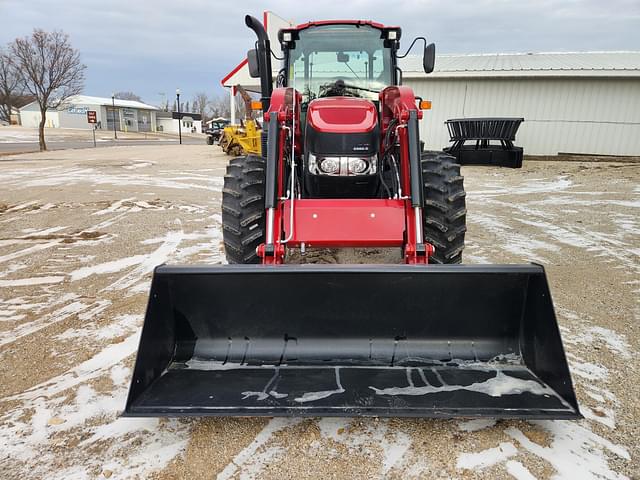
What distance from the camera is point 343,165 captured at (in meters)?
3.62

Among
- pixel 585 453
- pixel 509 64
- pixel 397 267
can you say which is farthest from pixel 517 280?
pixel 509 64

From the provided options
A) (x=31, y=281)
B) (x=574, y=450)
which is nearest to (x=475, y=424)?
(x=574, y=450)

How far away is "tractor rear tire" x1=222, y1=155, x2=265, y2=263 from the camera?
3609 mm

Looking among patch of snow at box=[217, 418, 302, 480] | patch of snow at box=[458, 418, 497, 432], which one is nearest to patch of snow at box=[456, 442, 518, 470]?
patch of snow at box=[458, 418, 497, 432]

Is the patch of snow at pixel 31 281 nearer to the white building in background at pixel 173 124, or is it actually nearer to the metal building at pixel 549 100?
the metal building at pixel 549 100

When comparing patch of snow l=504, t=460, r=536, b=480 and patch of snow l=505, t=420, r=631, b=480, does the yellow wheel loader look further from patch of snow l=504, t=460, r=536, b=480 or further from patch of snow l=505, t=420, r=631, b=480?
patch of snow l=504, t=460, r=536, b=480

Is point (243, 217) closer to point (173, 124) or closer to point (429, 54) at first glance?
point (429, 54)

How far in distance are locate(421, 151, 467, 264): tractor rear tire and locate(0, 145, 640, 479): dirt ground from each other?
108cm

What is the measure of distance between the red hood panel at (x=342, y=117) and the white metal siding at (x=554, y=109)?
1550cm

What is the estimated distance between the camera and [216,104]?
384 ft

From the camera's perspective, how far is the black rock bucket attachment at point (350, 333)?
2.46 m

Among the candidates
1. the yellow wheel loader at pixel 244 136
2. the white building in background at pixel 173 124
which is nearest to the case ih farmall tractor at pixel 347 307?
the yellow wheel loader at pixel 244 136

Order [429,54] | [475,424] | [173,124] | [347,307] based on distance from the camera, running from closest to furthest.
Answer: [475,424], [347,307], [429,54], [173,124]

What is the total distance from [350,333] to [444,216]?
1433 mm
